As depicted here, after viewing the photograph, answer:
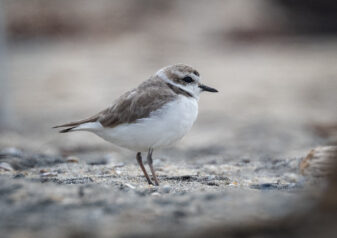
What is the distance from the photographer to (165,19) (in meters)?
19.1

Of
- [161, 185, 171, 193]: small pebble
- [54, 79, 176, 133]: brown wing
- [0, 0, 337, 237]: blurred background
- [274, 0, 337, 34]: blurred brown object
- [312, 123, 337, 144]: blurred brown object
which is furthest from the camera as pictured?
[274, 0, 337, 34]: blurred brown object

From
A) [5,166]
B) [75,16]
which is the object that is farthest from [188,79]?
[75,16]

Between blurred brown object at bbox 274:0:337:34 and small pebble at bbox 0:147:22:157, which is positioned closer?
small pebble at bbox 0:147:22:157

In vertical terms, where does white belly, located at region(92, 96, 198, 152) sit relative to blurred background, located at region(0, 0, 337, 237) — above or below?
below

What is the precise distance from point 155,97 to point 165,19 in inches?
580

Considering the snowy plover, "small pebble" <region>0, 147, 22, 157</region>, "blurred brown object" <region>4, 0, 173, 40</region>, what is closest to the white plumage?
the snowy plover

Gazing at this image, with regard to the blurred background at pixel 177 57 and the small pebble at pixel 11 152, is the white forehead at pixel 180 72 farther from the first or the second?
the blurred background at pixel 177 57

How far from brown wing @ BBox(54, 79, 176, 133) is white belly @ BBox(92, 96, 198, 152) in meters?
0.07

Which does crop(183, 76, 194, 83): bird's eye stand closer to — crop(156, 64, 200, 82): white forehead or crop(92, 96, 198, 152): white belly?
crop(156, 64, 200, 82): white forehead

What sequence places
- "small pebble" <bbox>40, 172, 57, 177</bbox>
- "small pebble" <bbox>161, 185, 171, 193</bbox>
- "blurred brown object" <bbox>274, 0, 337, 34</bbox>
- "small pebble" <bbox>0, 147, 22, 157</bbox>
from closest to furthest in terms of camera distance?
"small pebble" <bbox>161, 185, 171, 193</bbox> < "small pebble" <bbox>40, 172, 57, 177</bbox> < "small pebble" <bbox>0, 147, 22, 157</bbox> < "blurred brown object" <bbox>274, 0, 337, 34</bbox>

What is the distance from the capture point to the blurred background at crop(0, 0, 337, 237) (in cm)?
741

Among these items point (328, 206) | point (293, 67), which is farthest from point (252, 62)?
point (328, 206)

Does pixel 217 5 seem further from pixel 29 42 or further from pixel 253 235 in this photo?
pixel 253 235

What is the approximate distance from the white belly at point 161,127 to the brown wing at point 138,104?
0.07 m
